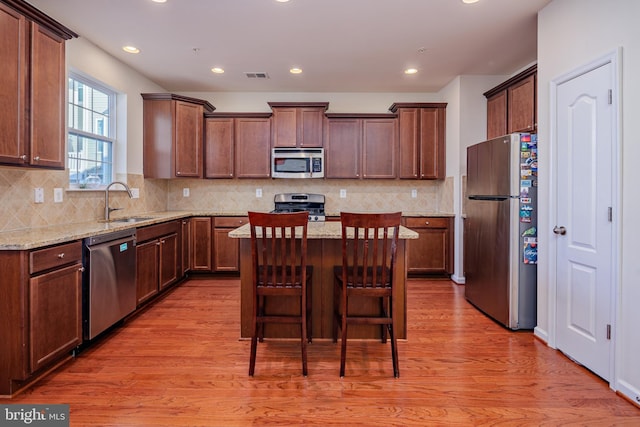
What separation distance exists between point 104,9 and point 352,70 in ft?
8.51

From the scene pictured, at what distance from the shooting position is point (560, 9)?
8.42ft

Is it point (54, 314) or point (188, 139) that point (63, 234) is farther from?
point (188, 139)

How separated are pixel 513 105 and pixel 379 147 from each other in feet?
5.73

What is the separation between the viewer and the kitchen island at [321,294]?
2.62 metres

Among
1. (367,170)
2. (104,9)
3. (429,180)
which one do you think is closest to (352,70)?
(367,170)

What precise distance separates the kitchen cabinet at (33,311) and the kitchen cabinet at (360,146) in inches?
134

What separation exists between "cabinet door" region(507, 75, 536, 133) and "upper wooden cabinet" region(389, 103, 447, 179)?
107cm

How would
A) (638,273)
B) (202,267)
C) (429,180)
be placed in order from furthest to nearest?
(429,180)
(202,267)
(638,273)

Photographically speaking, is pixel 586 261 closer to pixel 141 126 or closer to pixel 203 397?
pixel 203 397

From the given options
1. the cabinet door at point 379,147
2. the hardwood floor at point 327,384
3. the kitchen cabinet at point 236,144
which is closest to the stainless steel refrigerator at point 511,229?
the hardwood floor at point 327,384

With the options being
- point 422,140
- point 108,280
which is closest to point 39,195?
point 108,280

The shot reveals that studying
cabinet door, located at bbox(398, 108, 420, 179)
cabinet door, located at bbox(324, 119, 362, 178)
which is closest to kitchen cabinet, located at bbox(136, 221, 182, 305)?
cabinet door, located at bbox(324, 119, 362, 178)

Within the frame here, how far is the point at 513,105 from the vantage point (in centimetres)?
371

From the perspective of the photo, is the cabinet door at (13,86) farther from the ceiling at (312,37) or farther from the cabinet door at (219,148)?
the cabinet door at (219,148)
